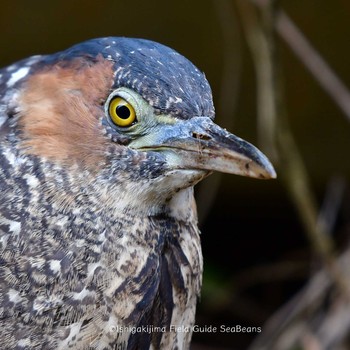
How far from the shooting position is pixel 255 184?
382 cm

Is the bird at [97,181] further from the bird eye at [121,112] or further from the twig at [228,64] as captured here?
the twig at [228,64]

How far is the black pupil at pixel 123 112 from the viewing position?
1.77 m

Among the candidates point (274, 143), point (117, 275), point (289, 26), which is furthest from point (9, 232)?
point (289, 26)

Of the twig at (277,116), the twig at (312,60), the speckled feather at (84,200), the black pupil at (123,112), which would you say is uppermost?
the twig at (312,60)

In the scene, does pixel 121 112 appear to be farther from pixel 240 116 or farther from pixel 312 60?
pixel 240 116

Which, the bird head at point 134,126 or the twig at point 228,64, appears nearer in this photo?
the bird head at point 134,126

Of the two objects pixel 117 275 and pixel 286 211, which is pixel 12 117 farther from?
pixel 286 211

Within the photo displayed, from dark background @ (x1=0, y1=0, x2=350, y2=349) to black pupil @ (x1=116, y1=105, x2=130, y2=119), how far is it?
60.3 inches

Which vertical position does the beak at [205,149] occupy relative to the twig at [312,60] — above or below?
below

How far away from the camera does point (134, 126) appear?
1781 millimetres

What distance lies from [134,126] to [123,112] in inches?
1.4

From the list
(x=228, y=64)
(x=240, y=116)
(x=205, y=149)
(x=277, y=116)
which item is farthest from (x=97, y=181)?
(x=240, y=116)

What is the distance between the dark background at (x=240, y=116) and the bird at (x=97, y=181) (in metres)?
1.43

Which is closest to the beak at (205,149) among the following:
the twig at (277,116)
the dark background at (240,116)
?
the twig at (277,116)
